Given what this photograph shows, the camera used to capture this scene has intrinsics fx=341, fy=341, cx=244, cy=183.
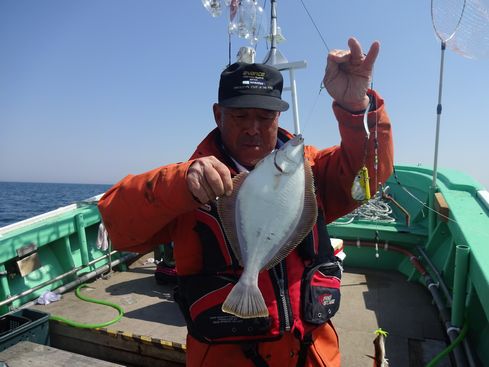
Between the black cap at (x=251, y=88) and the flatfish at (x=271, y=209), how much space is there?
31cm

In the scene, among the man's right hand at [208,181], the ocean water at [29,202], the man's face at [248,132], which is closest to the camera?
the man's right hand at [208,181]

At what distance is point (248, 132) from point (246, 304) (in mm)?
935

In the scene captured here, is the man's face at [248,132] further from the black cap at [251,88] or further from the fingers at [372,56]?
the fingers at [372,56]

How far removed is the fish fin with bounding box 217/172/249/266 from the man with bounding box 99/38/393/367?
0.09m

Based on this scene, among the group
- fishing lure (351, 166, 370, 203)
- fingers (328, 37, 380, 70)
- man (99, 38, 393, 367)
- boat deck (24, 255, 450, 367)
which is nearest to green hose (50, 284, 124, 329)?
boat deck (24, 255, 450, 367)

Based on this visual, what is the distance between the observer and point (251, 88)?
6.44ft

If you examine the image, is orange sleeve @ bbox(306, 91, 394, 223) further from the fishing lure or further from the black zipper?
the black zipper

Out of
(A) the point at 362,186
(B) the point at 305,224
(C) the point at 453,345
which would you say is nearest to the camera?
(B) the point at 305,224

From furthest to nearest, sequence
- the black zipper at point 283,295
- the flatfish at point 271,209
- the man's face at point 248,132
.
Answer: the man's face at point 248,132 < the black zipper at point 283,295 < the flatfish at point 271,209

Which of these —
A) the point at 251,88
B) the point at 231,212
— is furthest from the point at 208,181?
the point at 251,88

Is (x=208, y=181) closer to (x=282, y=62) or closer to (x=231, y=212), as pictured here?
(x=231, y=212)

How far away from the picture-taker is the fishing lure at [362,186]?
6.10 feet

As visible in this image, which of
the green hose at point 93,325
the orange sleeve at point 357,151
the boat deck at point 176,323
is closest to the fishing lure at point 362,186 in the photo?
the orange sleeve at point 357,151

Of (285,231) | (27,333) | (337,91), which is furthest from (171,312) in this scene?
(337,91)
